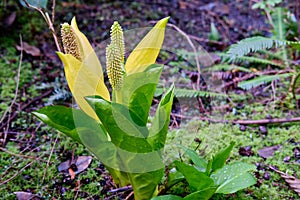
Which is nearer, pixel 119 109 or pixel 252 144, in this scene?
pixel 119 109

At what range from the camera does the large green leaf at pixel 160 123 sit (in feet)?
2.72

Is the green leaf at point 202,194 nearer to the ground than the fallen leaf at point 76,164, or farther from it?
farther from it

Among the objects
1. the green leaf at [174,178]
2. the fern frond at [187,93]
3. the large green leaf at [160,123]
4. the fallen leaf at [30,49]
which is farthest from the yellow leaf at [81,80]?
the fallen leaf at [30,49]

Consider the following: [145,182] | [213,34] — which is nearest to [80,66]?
[145,182]

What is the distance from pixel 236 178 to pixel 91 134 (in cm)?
37

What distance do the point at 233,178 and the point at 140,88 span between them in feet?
1.12

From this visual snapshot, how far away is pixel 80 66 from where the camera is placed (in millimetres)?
870

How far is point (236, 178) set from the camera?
0.95 metres

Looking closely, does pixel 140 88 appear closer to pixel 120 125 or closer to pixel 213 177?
pixel 120 125

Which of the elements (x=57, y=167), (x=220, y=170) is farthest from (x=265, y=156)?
(x=57, y=167)

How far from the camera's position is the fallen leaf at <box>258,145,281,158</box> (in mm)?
1230

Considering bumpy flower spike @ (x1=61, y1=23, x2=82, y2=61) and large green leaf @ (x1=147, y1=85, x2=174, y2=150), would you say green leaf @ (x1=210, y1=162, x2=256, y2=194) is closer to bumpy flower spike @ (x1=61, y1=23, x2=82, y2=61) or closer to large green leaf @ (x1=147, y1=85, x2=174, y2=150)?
large green leaf @ (x1=147, y1=85, x2=174, y2=150)

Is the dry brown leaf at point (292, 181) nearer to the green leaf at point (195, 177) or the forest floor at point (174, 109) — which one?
the forest floor at point (174, 109)

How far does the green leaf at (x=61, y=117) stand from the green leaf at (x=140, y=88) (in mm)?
136
